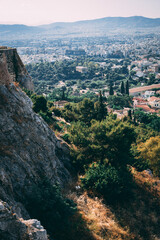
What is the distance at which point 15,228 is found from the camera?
7.94 m

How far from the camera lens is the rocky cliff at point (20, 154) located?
382 inches

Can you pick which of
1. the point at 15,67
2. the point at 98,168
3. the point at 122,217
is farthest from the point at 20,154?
the point at 15,67

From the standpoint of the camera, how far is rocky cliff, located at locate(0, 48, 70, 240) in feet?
31.9

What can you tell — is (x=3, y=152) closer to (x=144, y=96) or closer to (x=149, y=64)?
(x=144, y=96)

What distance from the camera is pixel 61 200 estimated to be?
1100 cm

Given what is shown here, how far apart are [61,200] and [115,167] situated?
604cm

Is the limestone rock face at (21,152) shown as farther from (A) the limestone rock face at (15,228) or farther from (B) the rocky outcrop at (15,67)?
(B) the rocky outcrop at (15,67)

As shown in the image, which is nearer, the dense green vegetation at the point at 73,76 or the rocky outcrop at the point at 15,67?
the rocky outcrop at the point at 15,67

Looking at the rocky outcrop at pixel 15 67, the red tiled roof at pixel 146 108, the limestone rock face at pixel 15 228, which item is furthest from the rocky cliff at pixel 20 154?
the red tiled roof at pixel 146 108

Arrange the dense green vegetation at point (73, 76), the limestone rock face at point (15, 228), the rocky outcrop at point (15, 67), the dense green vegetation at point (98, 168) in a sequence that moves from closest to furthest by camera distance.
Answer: the limestone rock face at point (15, 228), the dense green vegetation at point (98, 168), the rocky outcrop at point (15, 67), the dense green vegetation at point (73, 76)

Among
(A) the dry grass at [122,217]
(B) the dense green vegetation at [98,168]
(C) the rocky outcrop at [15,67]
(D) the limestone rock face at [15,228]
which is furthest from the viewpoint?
(C) the rocky outcrop at [15,67]

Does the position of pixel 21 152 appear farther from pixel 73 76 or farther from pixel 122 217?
pixel 73 76

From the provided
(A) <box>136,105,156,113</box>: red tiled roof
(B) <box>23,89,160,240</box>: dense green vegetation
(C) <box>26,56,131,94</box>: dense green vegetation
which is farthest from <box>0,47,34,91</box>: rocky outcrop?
(C) <box>26,56,131,94</box>: dense green vegetation

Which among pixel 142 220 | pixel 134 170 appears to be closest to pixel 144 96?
pixel 134 170
